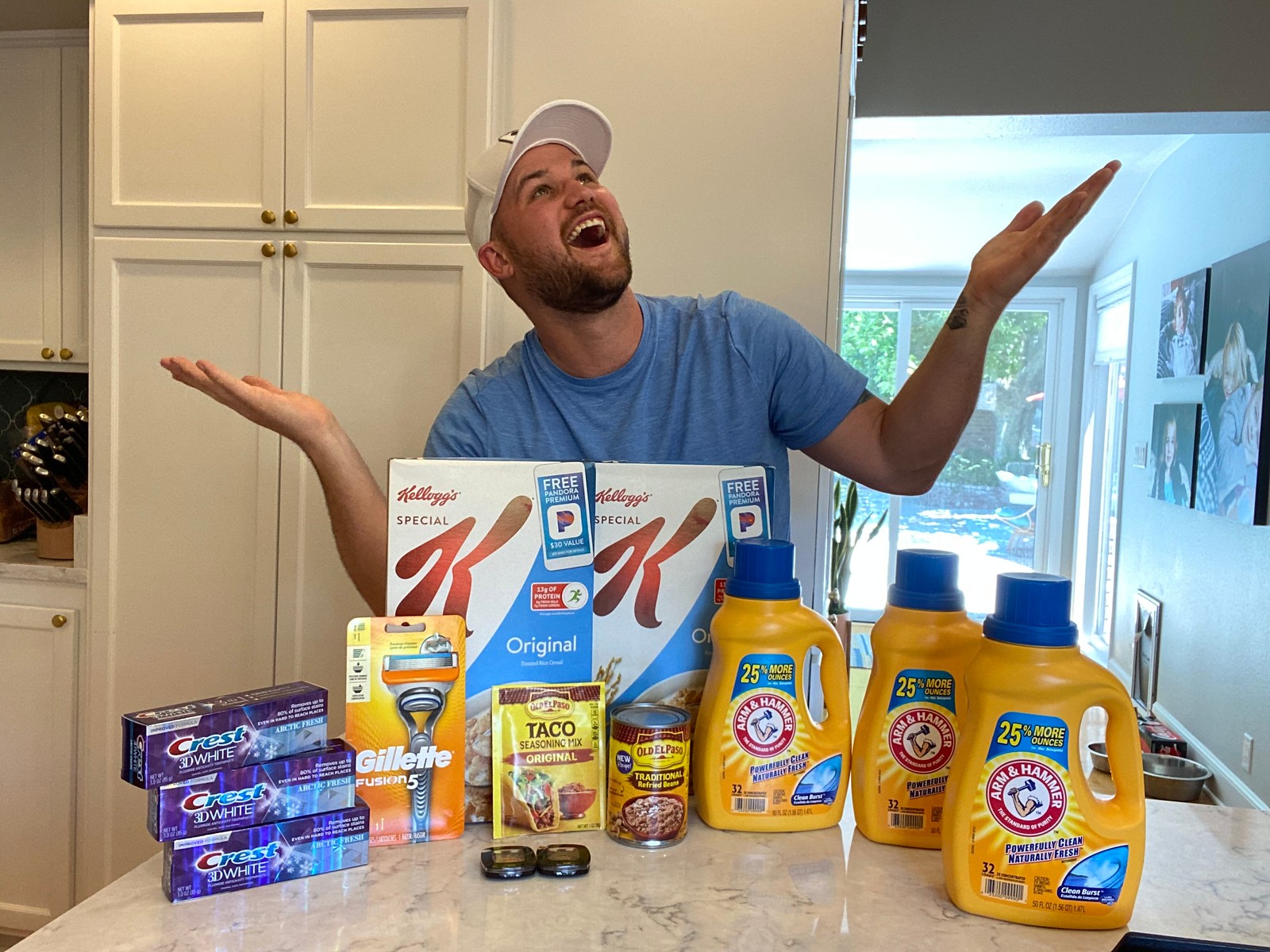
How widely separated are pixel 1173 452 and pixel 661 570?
13.7 feet

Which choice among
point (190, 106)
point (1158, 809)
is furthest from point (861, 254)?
point (1158, 809)

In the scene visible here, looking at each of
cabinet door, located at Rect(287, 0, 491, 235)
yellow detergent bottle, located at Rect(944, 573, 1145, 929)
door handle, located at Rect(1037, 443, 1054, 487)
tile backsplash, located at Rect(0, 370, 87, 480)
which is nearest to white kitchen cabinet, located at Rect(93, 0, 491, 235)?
cabinet door, located at Rect(287, 0, 491, 235)

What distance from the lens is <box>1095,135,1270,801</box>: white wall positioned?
3643 mm

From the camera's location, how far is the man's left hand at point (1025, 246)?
1.02 meters

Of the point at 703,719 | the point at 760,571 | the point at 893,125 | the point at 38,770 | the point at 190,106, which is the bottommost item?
the point at 38,770

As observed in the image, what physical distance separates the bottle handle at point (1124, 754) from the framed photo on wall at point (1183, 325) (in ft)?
12.8

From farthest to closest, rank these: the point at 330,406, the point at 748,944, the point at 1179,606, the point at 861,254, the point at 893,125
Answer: the point at 861,254 → the point at 1179,606 → the point at 893,125 → the point at 330,406 → the point at 748,944

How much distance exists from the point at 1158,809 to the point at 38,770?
2.35 meters

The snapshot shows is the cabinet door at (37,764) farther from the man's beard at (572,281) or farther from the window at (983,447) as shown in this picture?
the window at (983,447)

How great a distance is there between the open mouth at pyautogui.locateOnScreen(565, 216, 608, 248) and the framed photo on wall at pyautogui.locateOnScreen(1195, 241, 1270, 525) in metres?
2.95

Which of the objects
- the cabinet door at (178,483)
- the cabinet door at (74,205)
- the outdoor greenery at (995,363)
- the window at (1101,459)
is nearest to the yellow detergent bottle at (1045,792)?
the cabinet door at (178,483)

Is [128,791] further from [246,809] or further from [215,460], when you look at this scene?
[246,809]

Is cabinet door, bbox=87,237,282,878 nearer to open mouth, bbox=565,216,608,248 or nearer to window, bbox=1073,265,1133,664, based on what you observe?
open mouth, bbox=565,216,608,248

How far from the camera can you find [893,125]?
134 inches
